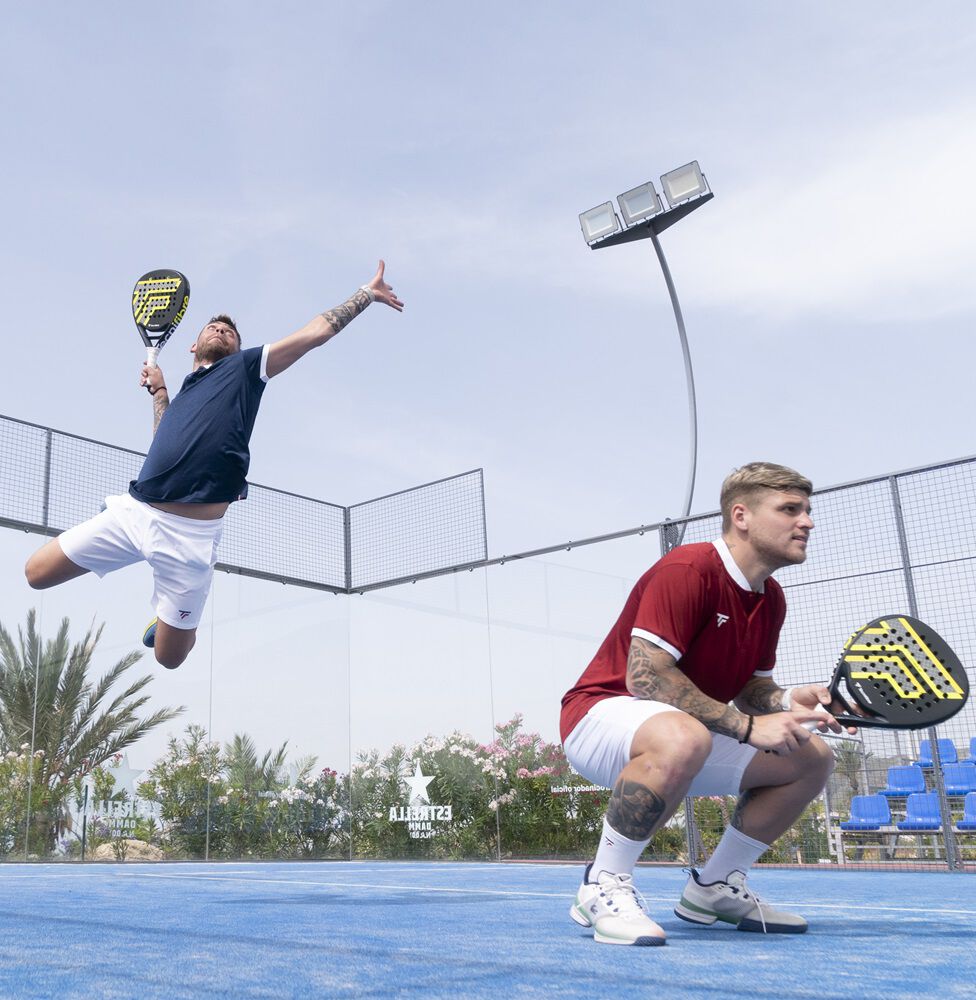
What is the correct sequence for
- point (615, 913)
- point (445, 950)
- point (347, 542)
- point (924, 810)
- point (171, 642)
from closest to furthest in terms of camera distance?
point (445, 950) → point (615, 913) → point (171, 642) → point (924, 810) → point (347, 542)

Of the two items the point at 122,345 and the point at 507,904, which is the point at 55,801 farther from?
the point at 507,904

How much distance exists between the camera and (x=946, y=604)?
6383 millimetres

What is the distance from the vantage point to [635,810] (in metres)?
2.39

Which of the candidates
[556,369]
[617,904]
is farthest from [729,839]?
[556,369]

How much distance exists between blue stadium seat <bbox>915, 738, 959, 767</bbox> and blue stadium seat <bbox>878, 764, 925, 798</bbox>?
0.08 meters

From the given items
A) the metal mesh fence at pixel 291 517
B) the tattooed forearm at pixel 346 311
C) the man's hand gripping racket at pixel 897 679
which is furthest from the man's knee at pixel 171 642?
the metal mesh fence at pixel 291 517

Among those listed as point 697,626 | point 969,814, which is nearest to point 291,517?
point 969,814

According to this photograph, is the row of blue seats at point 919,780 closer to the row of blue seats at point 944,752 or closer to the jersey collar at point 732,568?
the row of blue seats at point 944,752

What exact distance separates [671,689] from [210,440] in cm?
227

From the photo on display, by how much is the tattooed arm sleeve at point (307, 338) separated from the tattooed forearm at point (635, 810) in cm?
229

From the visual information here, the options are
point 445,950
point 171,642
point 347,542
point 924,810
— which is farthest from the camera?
point 347,542

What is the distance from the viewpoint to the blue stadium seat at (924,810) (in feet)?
21.3

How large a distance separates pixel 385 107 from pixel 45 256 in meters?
3.29

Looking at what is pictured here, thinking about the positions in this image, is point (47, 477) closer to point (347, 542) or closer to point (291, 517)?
point (291, 517)
